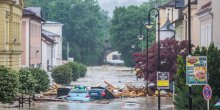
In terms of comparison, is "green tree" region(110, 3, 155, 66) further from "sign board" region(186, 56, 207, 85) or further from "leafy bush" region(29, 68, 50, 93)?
"sign board" region(186, 56, 207, 85)

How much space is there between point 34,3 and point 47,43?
229 ft

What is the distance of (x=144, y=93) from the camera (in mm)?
65625


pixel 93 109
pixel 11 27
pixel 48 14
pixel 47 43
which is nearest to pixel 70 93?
pixel 11 27

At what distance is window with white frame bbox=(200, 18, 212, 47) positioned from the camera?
143ft

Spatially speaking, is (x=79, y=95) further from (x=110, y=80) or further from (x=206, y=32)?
(x=110, y=80)

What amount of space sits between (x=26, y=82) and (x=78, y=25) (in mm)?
120337

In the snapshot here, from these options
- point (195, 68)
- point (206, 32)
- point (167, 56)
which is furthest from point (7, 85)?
point (167, 56)

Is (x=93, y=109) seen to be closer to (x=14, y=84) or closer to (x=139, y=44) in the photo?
(x=14, y=84)

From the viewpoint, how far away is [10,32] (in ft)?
192

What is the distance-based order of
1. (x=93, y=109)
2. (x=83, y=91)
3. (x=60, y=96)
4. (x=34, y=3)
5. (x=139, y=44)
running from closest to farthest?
(x=93, y=109), (x=83, y=91), (x=60, y=96), (x=139, y=44), (x=34, y=3)

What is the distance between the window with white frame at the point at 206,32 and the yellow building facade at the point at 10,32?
1549 centimetres

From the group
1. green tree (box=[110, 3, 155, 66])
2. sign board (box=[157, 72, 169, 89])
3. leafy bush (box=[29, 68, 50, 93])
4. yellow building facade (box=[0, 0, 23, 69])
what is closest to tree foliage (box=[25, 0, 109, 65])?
green tree (box=[110, 3, 155, 66])

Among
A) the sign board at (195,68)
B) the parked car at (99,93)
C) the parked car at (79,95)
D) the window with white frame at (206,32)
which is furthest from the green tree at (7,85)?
the parked car at (99,93)

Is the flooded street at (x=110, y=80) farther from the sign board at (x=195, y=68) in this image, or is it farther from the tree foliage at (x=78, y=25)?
the sign board at (x=195, y=68)
